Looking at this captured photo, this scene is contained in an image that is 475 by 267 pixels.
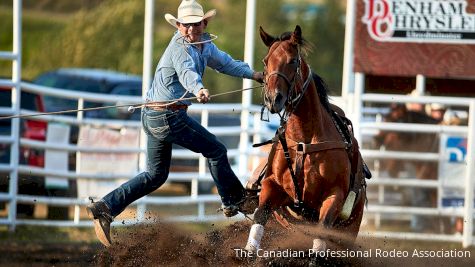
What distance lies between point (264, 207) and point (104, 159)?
4771 millimetres

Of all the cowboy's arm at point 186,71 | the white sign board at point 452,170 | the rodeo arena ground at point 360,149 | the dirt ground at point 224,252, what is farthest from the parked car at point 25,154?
the white sign board at point 452,170

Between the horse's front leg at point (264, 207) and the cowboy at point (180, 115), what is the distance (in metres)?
0.54

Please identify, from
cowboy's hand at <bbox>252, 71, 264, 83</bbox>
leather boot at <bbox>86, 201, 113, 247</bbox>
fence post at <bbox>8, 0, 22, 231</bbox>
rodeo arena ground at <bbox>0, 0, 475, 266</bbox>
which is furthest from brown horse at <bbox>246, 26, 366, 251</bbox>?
fence post at <bbox>8, 0, 22, 231</bbox>

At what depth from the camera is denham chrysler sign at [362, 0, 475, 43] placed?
12.3 m

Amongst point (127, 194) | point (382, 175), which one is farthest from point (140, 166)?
point (127, 194)

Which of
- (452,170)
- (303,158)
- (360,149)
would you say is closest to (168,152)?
(303,158)

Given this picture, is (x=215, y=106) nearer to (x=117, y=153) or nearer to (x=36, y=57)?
(x=117, y=153)

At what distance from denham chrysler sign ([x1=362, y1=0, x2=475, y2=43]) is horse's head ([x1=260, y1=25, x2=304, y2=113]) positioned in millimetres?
4616

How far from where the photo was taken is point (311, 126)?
8.11 m

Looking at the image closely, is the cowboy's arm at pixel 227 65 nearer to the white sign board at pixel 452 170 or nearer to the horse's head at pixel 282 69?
the horse's head at pixel 282 69

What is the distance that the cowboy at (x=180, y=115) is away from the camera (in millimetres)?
8141

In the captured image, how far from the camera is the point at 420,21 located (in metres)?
12.3

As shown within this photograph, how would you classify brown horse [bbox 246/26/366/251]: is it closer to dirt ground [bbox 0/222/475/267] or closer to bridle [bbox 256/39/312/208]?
bridle [bbox 256/39/312/208]

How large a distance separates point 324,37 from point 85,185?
757 inches
